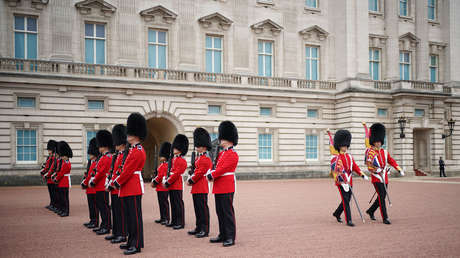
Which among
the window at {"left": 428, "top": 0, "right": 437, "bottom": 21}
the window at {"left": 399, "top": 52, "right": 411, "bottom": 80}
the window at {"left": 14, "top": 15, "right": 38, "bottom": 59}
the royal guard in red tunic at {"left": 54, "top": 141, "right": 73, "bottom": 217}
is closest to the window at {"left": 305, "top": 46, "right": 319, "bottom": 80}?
the window at {"left": 399, "top": 52, "right": 411, "bottom": 80}

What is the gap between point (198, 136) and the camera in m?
8.12

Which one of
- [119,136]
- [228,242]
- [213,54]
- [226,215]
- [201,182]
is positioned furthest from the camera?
[213,54]

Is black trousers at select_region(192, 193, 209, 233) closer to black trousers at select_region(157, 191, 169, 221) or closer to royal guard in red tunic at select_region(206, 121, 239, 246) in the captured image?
royal guard in red tunic at select_region(206, 121, 239, 246)

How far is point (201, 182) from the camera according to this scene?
827cm

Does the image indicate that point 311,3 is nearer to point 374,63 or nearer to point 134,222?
point 374,63

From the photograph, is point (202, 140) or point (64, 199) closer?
point (202, 140)

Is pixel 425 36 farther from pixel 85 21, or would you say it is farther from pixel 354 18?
pixel 85 21

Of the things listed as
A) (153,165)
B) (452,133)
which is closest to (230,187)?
(153,165)

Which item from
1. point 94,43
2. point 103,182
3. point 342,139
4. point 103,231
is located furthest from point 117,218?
point 94,43

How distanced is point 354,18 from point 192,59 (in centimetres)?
1094

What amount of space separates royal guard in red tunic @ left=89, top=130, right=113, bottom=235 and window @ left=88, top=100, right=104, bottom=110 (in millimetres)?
14276

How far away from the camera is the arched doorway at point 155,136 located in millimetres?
24291

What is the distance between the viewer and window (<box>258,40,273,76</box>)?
88.2ft

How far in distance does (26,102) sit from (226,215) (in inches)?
668
